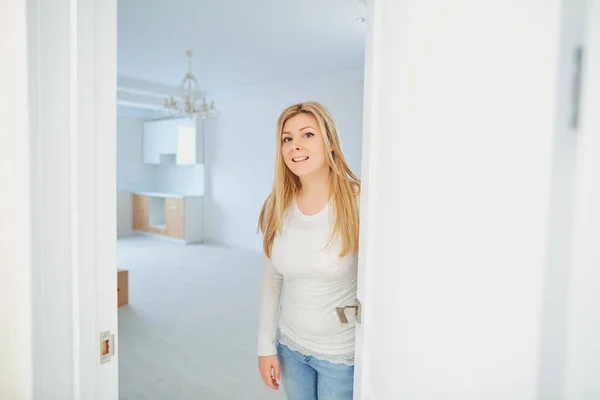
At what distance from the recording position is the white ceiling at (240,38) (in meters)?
3.35

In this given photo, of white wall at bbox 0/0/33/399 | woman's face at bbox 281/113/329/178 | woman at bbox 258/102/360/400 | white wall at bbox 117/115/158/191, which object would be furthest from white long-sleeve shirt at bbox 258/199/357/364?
white wall at bbox 117/115/158/191

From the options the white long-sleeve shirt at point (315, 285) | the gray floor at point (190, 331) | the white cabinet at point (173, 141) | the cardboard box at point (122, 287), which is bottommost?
the gray floor at point (190, 331)

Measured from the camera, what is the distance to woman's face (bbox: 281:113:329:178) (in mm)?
1201

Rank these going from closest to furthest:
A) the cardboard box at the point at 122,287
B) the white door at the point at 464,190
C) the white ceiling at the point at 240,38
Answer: the white door at the point at 464,190 → the white ceiling at the point at 240,38 → the cardboard box at the point at 122,287

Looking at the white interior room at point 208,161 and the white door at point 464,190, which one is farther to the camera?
the white interior room at point 208,161

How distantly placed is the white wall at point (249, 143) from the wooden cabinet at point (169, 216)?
25cm

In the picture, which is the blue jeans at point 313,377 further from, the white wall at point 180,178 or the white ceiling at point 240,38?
the white wall at point 180,178

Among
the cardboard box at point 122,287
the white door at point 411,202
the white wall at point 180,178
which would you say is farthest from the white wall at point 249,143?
the white door at point 411,202

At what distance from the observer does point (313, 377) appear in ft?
4.08

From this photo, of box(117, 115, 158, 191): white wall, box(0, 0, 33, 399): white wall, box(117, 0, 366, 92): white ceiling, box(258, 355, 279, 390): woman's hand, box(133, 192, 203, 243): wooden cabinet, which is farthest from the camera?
box(117, 115, 158, 191): white wall

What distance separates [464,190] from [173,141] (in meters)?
7.49

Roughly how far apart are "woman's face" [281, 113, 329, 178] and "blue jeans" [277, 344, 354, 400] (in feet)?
1.95

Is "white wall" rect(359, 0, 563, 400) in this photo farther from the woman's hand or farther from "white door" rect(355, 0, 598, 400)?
the woman's hand

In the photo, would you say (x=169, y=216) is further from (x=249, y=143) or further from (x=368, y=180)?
(x=368, y=180)
